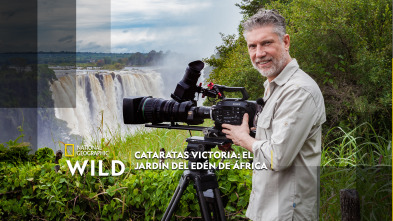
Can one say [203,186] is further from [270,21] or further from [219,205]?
[270,21]

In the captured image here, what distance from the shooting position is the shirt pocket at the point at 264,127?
1.71m

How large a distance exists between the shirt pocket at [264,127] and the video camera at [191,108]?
13 centimetres

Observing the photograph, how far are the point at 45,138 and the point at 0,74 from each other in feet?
6.85

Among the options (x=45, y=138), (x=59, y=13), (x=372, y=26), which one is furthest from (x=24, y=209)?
(x=45, y=138)

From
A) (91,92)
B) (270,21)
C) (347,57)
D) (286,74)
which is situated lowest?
(91,92)

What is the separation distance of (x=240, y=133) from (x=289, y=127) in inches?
13.2

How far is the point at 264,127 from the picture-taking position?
68.0 inches

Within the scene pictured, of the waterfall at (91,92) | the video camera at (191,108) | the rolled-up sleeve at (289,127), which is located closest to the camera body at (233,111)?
the video camera at (191,108)

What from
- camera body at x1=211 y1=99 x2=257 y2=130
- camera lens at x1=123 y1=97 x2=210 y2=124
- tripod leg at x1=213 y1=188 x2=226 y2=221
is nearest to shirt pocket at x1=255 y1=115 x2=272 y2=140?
camera body at x1=211 y1=99 x2=257 y2=130

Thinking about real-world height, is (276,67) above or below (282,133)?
above

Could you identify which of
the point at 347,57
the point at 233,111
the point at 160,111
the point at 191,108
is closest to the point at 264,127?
the point at 233,111

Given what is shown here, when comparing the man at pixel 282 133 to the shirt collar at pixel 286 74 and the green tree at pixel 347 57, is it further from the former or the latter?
the green tree at pixel 347 57

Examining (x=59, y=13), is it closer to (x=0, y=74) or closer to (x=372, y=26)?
(x=0, y=74)

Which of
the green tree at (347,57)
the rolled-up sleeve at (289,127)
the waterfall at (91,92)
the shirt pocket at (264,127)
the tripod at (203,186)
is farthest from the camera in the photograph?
the waterfall at (91,92)
